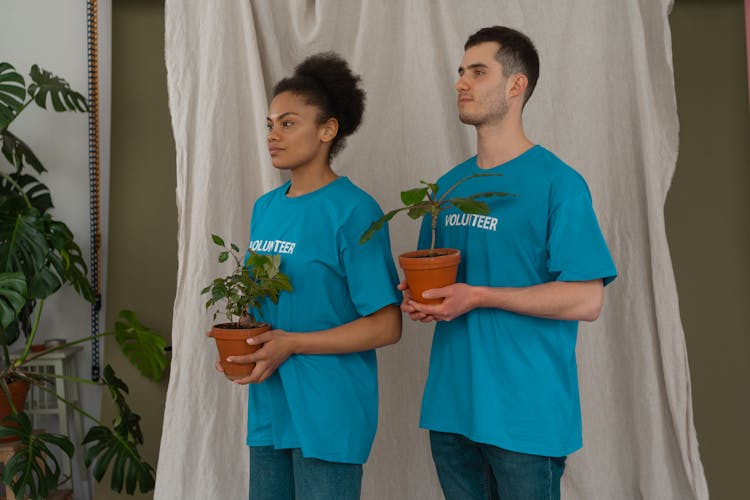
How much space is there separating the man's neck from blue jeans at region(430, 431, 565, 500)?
60 centimetres

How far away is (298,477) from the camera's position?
4.99ft

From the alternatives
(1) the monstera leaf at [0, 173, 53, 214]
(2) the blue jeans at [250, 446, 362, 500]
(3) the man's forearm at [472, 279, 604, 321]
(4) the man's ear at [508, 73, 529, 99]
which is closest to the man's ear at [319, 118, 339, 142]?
(4) the man's ear at [508, 73, 529, 99]

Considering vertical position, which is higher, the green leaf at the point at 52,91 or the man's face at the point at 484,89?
the green leaf at the point at 52,91

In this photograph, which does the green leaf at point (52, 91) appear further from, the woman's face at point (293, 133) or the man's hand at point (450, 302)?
the man's hand at point (450, 302)

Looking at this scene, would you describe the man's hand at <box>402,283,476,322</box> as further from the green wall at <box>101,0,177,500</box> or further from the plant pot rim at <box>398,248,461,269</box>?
the green wall at <box>101,0,177,500</box>

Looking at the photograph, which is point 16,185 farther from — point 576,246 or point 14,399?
point 576,246

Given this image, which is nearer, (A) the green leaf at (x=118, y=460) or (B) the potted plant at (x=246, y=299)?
(B) the potted plant at (x=246, y=299)

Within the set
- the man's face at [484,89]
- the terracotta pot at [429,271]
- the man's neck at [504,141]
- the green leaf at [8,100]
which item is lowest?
the terracotta pot at [429,271]

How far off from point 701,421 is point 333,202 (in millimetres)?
1738

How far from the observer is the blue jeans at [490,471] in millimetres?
1423

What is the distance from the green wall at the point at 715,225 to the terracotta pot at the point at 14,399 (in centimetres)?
231

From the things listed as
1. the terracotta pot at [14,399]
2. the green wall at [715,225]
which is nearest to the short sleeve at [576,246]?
the green wall at [715,225]

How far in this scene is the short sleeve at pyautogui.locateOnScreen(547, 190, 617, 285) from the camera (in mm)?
1432

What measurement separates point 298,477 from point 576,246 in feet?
2.42
